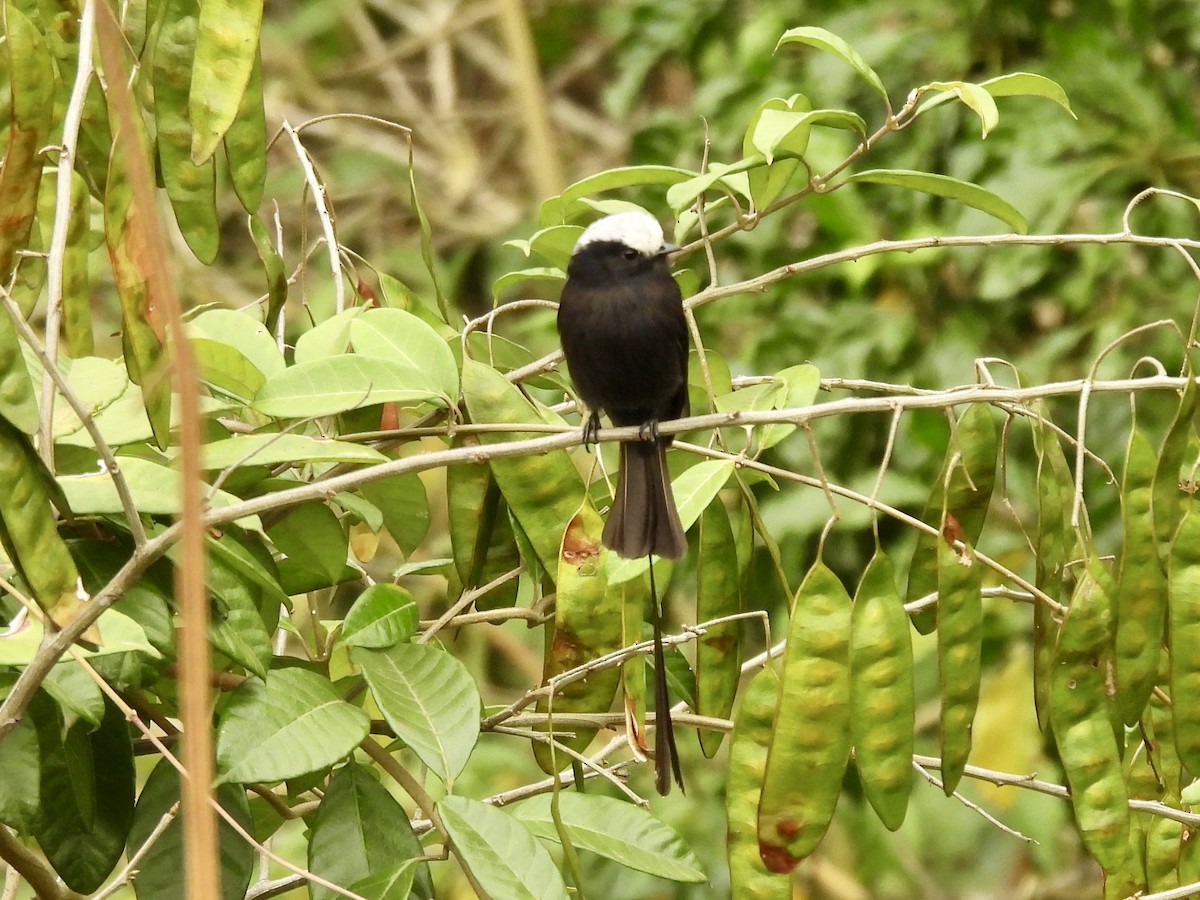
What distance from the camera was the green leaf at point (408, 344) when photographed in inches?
54.2

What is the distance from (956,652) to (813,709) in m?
0.18

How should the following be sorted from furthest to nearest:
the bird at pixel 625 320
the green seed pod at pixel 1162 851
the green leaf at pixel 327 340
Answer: the bird at pixel 625 320 < the green leaf at pixel 327 340 < the green seed pod at pixel 1162 851

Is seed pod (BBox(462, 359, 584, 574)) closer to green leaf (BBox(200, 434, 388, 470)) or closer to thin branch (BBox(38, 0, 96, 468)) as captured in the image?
green leaf (BBox(200, 434, 388, 470))

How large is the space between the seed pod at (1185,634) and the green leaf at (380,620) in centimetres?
65

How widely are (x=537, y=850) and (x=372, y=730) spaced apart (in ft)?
1.02

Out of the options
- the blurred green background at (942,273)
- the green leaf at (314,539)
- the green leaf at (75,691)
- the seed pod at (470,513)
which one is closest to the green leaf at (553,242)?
the seed pod at (470,513)

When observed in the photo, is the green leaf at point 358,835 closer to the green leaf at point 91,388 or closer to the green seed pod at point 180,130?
the green leaf at point 91,388

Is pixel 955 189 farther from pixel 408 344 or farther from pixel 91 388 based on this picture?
pixel 91 388

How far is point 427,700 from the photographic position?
1.26 meters

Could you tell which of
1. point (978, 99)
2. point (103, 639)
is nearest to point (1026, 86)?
point (978, 99)

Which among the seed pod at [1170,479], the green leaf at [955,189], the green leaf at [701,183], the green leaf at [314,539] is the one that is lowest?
the green leaf at [314,539]

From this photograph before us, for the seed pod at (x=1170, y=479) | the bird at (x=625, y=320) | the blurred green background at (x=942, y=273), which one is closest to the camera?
the seed pod at (x=1170, y=479)

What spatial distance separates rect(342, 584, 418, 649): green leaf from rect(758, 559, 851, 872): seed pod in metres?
0.38

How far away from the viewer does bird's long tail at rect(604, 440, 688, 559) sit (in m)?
1.40
